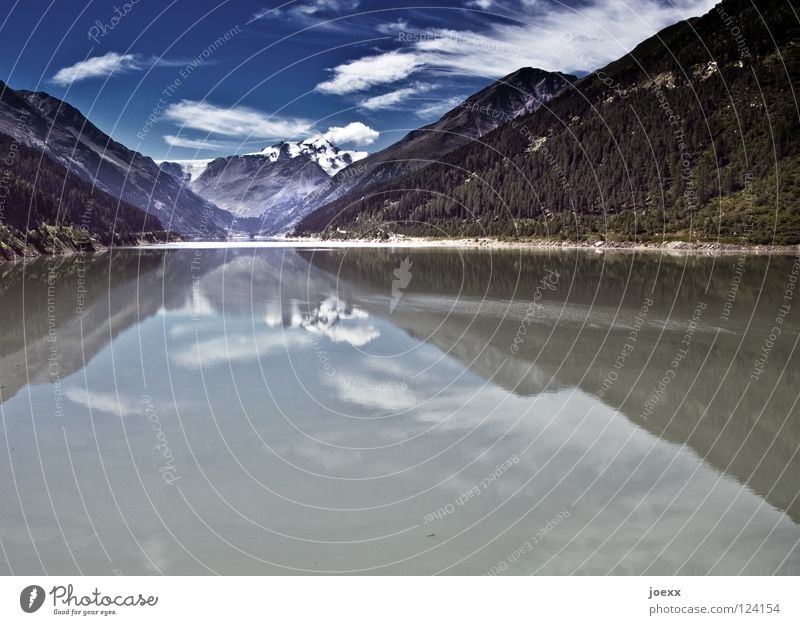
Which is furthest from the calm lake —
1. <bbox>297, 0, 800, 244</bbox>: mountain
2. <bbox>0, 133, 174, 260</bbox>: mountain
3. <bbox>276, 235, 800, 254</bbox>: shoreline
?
<bbox>297, 0, 800, 244</bbox>: mountain

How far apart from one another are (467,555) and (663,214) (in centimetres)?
14028

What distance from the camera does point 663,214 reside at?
139 metres

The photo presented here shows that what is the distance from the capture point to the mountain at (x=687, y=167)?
129125 millimetres

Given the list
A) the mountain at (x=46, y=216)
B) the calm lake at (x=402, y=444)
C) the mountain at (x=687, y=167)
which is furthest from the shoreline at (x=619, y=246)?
the calm lake at (x=402, y=444)

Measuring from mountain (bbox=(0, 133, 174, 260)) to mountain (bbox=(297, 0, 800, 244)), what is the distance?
79.9 metres

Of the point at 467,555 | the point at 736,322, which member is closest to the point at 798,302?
the point at 736,322

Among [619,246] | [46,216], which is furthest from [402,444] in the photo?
[46,216]

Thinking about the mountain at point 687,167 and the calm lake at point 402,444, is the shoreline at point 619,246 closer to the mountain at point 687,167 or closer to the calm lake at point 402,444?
the mountain at point 687,167

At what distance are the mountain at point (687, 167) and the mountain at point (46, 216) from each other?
Result: 79.9m

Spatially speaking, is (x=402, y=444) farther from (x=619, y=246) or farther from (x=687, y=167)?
(x=687, y=167)

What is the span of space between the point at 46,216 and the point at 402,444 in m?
131

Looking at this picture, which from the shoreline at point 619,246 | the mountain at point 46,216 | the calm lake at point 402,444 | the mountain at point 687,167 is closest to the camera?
the calm lake at point 402,444

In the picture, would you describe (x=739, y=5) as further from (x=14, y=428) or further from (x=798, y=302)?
(x=14, y=428)

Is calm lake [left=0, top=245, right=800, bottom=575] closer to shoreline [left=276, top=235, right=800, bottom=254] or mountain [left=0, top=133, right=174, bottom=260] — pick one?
mountain [left=0, top=133, right=174, bottom=260]
